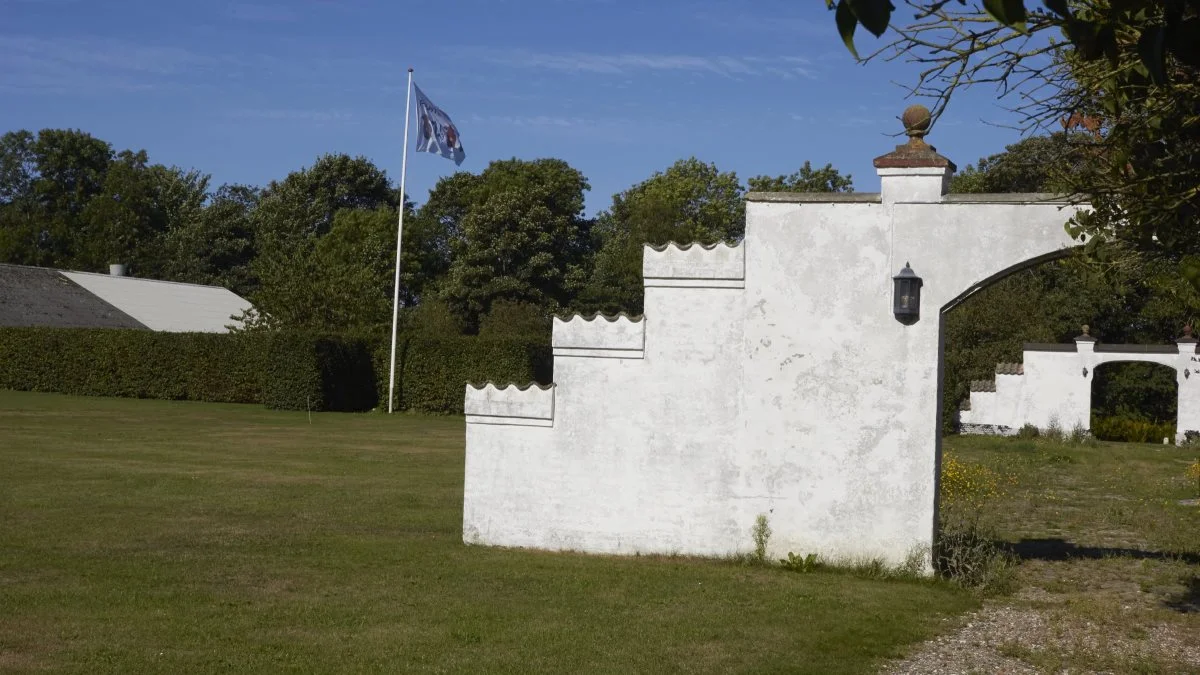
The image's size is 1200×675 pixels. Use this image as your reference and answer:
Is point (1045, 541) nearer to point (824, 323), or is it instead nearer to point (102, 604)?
point (824, 323)

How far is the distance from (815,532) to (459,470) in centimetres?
1165

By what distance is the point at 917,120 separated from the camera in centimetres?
1135

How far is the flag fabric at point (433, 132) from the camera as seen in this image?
125 ft

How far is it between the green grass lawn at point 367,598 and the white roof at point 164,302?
3809 cm

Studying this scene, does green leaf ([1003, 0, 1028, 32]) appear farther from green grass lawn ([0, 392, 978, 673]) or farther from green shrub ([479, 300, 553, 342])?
green shrub ([479, 300, 553, 342])

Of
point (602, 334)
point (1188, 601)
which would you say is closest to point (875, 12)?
point (602, 334)

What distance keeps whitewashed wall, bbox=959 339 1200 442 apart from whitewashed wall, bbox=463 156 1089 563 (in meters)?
28.7

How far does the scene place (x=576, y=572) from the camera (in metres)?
11.3

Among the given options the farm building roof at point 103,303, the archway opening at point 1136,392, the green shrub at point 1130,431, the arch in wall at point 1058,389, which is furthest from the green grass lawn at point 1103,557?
the farm building roof at point 103,303

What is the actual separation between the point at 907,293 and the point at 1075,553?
4.94 m

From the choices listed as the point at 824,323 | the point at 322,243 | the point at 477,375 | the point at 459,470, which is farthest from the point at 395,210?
the point at 824,323

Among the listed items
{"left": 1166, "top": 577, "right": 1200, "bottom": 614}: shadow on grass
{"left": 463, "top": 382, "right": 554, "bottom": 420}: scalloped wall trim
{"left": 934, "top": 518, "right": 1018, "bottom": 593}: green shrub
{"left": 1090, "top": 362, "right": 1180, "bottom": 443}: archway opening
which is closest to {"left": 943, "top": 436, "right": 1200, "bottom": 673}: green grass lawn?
{"left": 1166, "top": 577, "right": 1200, "bottom": 614}: shadow on grass

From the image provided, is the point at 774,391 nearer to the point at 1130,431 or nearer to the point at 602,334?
the point at 602,334

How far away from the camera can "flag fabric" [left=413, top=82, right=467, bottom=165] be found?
125 ft
